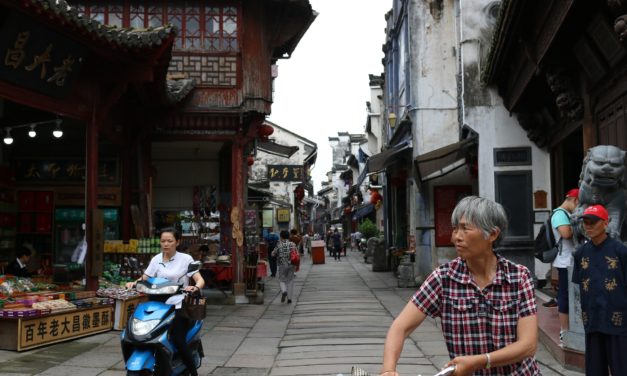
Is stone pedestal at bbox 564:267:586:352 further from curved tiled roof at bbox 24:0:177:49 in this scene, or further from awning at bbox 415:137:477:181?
awning at bbox 415:137:477:181

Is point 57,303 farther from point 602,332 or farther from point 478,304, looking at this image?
point 478,304

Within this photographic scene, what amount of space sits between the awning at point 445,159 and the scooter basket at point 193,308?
922cm

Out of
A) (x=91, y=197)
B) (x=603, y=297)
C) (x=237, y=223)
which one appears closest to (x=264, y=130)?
(x=237, y=223)

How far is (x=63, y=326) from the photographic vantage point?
9.70 m

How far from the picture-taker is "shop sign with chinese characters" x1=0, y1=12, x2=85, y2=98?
868cm

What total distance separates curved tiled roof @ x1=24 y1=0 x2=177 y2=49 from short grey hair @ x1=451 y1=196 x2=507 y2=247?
6592 mm

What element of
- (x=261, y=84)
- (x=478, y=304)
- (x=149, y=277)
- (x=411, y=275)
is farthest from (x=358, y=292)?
(x=478, y=304)

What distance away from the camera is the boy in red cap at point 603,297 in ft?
17.3

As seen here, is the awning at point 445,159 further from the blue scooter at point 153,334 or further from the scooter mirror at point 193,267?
the blue scooter at point 153,334

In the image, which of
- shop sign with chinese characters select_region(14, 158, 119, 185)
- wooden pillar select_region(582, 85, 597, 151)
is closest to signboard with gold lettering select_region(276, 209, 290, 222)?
shop sign with chinese characters select_region(14, 158, 119, 185)

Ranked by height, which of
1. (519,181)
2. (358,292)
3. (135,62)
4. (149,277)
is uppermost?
(135,62)

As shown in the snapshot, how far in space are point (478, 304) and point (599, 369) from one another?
9.36 feet

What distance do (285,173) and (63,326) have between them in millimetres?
21749

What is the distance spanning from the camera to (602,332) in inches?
211
